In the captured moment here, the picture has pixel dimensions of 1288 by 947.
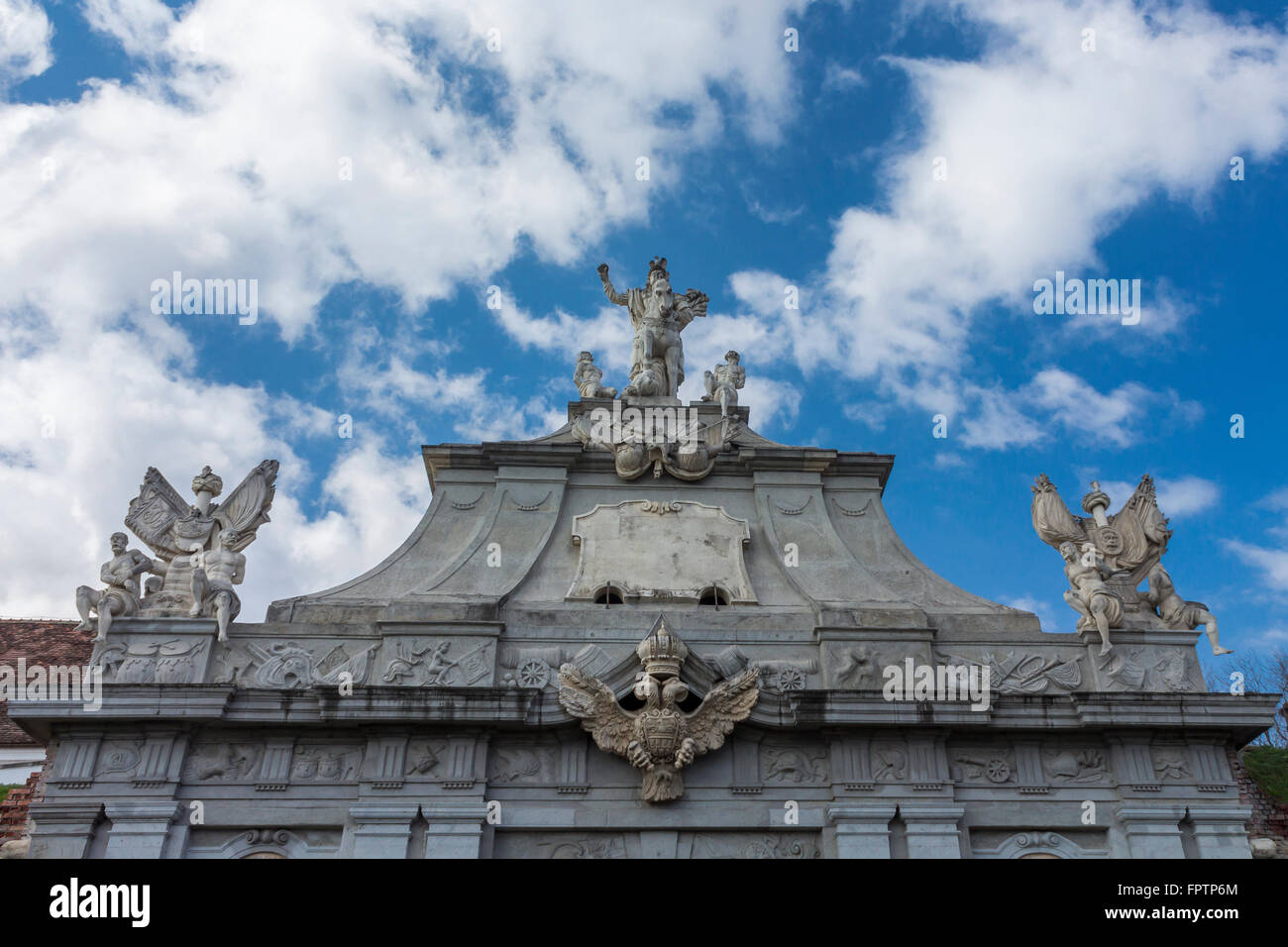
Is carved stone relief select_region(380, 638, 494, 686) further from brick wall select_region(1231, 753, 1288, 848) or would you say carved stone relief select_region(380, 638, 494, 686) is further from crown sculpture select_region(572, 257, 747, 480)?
brick wall select_region(1231, 753, 1288, 848)

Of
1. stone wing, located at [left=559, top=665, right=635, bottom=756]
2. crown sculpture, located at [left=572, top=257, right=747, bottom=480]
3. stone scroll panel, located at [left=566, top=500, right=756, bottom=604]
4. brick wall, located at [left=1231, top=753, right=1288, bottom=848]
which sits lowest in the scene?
brick wall, located at [left=1231, top=753, right=1288, bottom=848]

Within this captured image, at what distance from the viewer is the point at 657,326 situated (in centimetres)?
1722

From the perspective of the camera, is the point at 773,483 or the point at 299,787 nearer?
the point at 299,787

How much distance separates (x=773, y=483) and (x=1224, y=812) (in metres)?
6.77

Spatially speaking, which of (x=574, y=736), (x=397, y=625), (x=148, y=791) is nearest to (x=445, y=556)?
(x=397, y=625)

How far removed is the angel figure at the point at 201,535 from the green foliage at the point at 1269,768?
550 inches

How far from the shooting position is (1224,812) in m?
12.2

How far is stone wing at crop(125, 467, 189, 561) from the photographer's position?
13711mm

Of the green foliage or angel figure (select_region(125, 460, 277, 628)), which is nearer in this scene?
angel figure (select_region(125, 460, 277, 628))

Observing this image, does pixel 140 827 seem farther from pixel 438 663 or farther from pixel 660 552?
pixel 660 552

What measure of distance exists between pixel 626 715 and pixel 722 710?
1.10 metres

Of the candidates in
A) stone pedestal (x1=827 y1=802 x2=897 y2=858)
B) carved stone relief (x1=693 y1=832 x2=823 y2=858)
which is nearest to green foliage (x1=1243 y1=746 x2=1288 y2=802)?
stone pedestal (x1=827 y1=802 x2=897 y2=858)

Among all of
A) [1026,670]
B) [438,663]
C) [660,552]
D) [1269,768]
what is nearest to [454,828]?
[438,663]
